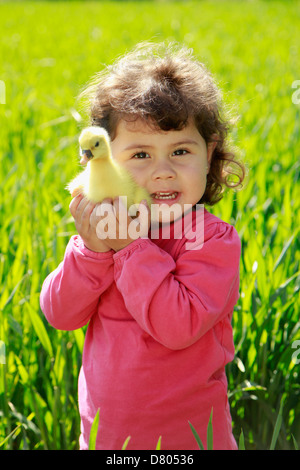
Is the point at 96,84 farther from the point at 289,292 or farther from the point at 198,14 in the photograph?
the point at 198,14

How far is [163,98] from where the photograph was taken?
3.96ft

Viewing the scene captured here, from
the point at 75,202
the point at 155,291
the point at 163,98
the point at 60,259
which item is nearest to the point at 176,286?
the point at 155,291

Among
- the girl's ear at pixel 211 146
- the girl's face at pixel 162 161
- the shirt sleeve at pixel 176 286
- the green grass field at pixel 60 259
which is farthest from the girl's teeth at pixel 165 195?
the green grass field at pixel 60 259

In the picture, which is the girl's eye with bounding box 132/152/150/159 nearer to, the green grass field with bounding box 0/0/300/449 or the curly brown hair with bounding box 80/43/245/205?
the curly brown hair with bounding box 80/43/245/205

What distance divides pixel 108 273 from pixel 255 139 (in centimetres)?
195

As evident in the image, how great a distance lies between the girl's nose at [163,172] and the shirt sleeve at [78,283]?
17cm

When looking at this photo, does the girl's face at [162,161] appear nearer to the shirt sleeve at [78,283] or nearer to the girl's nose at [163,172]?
the girl's nose at [163,172]

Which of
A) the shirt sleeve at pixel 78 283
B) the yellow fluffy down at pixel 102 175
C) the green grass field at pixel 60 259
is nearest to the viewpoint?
the yellow fluffy down at pixel 102 175

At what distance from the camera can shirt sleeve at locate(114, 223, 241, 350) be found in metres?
1.09

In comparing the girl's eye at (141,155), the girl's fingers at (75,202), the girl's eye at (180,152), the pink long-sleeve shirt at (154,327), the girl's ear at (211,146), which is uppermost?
the girl's ear at (211,146)

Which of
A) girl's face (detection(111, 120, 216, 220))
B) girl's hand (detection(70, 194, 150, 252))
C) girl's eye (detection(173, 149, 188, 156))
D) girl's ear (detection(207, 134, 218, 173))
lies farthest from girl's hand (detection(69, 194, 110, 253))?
girl's ear (detection(207, 134, 218, 173))

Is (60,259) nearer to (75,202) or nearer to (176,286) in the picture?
(75,202)

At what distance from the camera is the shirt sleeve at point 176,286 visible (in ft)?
3.57

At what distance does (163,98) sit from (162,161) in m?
0.13
